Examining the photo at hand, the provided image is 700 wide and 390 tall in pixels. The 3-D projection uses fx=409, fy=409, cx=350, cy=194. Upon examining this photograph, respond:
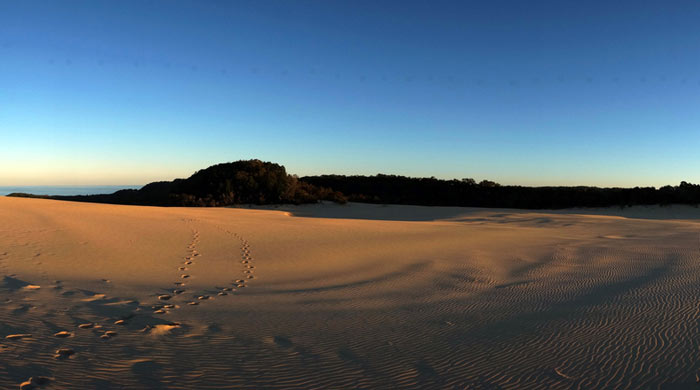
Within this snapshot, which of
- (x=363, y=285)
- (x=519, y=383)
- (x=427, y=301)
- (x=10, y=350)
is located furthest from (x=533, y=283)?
(x=10, y=350)

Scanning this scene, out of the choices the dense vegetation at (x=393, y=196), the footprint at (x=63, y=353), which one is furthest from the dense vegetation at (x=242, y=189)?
the footprint at (x=63, y=353)

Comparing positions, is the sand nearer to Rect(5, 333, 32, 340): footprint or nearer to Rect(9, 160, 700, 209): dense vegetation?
Rect(5, 333, 32, 340): footprint

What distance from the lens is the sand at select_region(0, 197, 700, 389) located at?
317 centimetres

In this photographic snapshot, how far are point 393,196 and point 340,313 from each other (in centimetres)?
2550

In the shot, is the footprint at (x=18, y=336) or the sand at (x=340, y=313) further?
the footprint at (x=18, y=336)

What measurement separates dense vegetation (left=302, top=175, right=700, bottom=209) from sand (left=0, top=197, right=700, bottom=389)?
14.2m

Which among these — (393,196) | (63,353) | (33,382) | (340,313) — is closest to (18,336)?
(63,353)

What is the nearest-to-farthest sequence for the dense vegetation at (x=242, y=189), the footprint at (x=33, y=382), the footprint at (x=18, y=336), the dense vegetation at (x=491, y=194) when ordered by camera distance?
the footprint at (x=33, y=382)
the footprint at (x=18, y=336)
the dense vegetation at (x=242, y=189)
the dense vegetation at (x=491, y=194)

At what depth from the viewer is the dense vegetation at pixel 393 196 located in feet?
71.9

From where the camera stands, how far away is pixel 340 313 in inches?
188

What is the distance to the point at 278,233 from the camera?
1150 centimetres

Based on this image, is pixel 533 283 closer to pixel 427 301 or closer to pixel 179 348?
pixel 427 301

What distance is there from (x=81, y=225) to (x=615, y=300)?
11.9 meters

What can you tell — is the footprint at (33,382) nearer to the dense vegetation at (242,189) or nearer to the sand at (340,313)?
the sand at (340,313)
